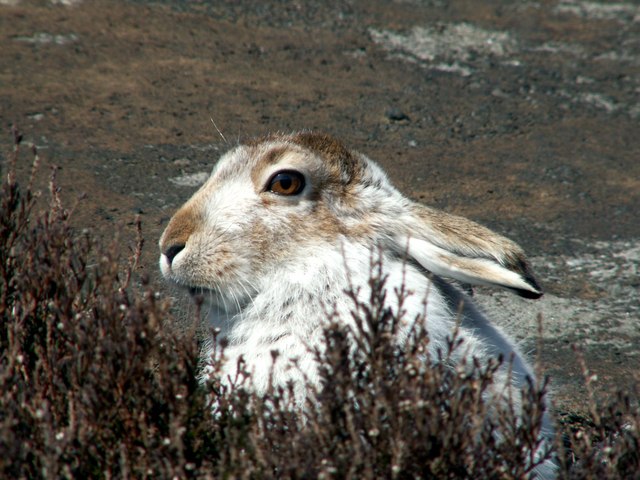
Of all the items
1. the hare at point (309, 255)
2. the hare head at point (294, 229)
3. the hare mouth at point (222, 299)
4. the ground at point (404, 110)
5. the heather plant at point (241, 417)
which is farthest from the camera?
the ground at point (404, 110)

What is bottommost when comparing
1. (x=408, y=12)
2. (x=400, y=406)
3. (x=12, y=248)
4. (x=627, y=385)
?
(x=627, y=385)

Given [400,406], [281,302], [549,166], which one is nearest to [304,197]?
[281,302]

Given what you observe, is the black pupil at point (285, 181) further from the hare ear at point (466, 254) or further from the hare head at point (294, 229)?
the hare ear at point (466, 254)

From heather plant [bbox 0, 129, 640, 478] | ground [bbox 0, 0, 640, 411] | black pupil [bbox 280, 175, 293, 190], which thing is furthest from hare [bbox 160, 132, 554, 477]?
ground [bbox 0, 0, 640, 411]

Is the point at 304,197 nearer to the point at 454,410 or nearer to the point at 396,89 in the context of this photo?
the point at 454,410

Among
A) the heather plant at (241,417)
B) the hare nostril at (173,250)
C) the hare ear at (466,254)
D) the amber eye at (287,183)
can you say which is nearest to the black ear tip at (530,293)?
the hare ear at (466,254)

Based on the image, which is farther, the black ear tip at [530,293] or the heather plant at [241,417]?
the black ear tip at [530,293]

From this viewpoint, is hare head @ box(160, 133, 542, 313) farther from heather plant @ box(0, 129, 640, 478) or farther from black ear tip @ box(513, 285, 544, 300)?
heather plant @ box(0, 129, 640, 478)
